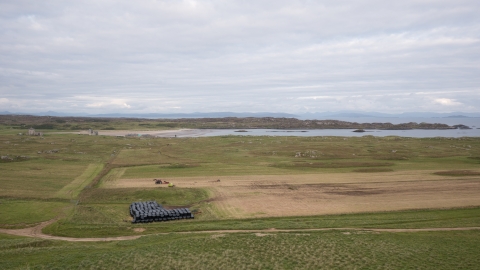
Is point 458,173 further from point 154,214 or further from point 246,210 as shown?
point 154,214

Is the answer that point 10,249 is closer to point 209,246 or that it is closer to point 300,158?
point 209,246

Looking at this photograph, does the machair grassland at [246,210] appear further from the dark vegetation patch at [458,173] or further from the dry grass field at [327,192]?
the dark vegetation patch at [458,173]

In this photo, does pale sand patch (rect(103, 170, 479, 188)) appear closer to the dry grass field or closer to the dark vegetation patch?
the dry grass field

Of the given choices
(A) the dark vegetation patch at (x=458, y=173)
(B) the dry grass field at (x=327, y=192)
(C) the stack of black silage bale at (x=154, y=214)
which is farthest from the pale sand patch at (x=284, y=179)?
(C) the stack of black silage bale at (x=154, y=214)

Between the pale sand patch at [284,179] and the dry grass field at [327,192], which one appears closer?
the dry grass field at [327,192]

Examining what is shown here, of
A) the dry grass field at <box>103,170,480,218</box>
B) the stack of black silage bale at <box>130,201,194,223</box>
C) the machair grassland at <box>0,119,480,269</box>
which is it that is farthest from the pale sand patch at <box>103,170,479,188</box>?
the stack of black silage bale at <box>130,201,194,223</box>

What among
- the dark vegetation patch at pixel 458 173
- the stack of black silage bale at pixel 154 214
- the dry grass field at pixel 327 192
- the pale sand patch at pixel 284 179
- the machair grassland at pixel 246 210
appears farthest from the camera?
the dark vegetation patch at pixel 458 173

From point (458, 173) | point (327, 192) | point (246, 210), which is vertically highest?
point (458, 173)

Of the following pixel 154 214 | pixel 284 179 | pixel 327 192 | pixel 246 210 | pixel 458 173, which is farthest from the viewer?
pixel 458 173

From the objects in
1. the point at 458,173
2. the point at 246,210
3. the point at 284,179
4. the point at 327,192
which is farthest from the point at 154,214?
the point at 458,173
